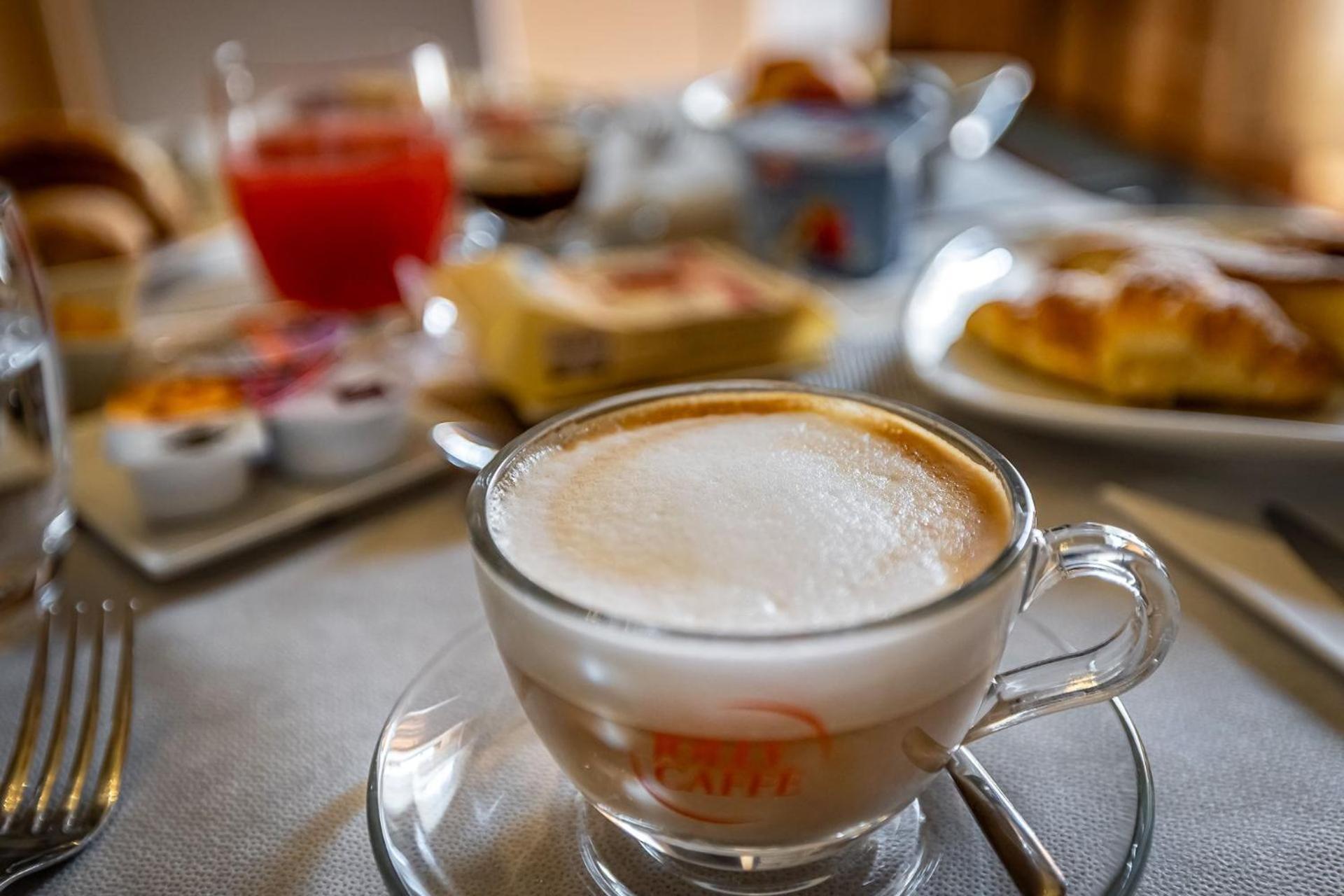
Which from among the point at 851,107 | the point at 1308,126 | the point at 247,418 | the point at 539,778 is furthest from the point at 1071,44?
the point at 539,778

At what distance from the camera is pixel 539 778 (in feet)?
1.70

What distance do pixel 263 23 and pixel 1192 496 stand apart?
10.6ft

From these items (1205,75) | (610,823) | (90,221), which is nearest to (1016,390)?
(610,823)

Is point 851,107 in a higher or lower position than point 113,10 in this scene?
lower

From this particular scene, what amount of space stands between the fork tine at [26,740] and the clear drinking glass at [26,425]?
7 cm

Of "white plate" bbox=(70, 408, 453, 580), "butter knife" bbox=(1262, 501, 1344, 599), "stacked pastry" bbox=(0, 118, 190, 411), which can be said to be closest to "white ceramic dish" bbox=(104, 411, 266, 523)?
"white plate" bbox=(70, 408, 453, 580)

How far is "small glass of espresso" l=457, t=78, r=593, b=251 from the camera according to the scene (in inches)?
47.7

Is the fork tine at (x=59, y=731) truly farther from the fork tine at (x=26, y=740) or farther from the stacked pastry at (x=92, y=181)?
the stacked pastry at (x=92, y=181)

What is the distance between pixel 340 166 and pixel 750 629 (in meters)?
0.86

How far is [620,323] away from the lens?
913 millimetres

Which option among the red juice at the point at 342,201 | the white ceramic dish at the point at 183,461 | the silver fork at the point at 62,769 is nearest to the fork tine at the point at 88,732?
the silver fork at the point at 62,769

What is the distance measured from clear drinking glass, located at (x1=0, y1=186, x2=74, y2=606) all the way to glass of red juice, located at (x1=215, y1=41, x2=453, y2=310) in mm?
401

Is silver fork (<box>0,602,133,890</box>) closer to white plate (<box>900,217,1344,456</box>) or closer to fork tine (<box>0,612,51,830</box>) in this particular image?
fork tine (<box>0,612,51,830</box>)

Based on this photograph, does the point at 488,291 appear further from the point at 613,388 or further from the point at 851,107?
the point at 851,107
